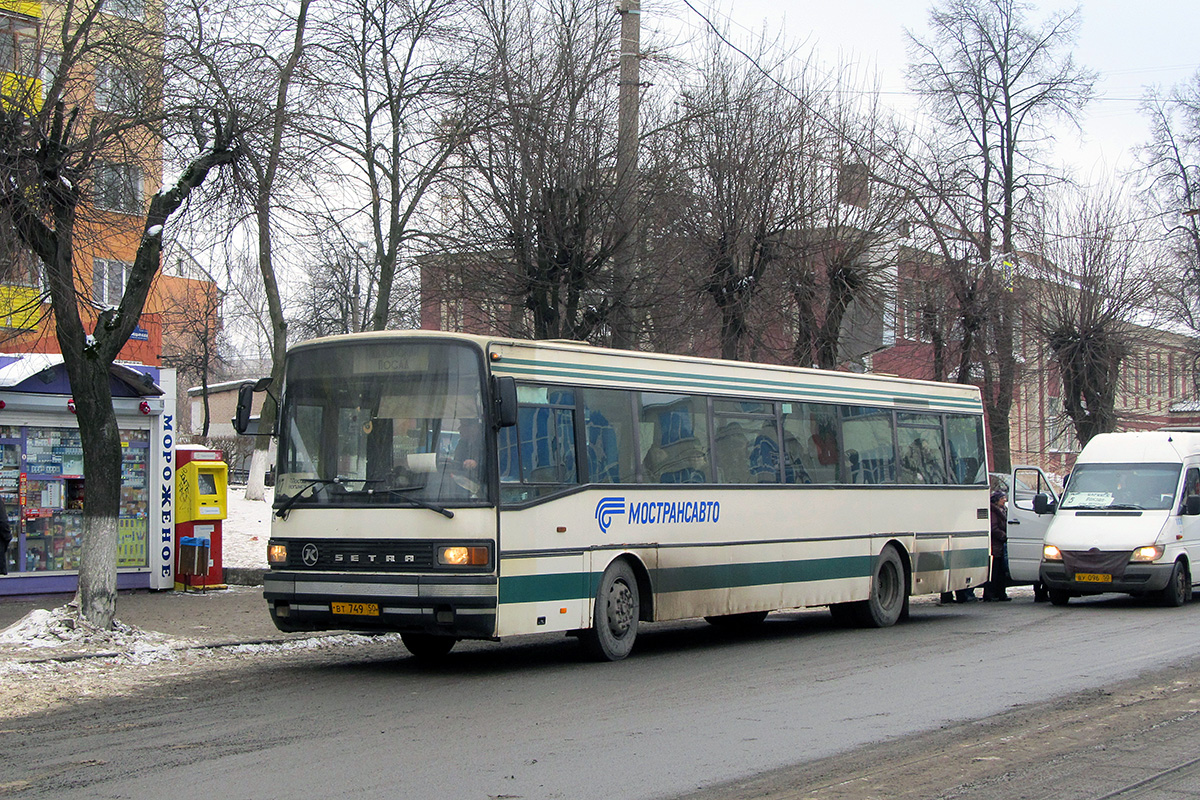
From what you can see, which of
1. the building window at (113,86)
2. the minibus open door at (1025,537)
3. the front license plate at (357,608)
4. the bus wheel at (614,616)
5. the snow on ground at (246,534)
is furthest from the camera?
the snow on ground at (246,534)

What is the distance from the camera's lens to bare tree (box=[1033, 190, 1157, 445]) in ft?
109

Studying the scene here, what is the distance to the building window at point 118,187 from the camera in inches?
486

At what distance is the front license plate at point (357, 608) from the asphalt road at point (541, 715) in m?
0.57

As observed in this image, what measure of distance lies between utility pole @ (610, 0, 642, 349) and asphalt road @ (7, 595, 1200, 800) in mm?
5501

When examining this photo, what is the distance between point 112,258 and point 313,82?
411 cm

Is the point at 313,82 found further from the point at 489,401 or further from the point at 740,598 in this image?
the point at 740,598

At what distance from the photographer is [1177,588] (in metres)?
18.7

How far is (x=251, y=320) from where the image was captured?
52719mm

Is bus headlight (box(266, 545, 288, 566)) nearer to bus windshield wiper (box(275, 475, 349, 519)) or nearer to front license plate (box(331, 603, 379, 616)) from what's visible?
bus windshield wiper (box(275, 475, 349, 519))

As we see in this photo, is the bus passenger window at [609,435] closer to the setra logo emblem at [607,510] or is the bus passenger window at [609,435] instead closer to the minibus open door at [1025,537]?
the setra logo emblem at [607,510]

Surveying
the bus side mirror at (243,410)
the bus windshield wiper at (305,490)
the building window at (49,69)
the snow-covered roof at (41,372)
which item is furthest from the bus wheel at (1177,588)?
the building window at (49,69)

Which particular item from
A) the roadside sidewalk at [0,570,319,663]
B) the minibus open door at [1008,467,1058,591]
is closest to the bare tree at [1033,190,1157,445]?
the minibus open door at [1008,467,1058,591]

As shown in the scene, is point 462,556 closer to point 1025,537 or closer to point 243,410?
point 243,410

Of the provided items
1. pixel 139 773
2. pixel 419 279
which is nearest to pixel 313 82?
pixel 419 279
